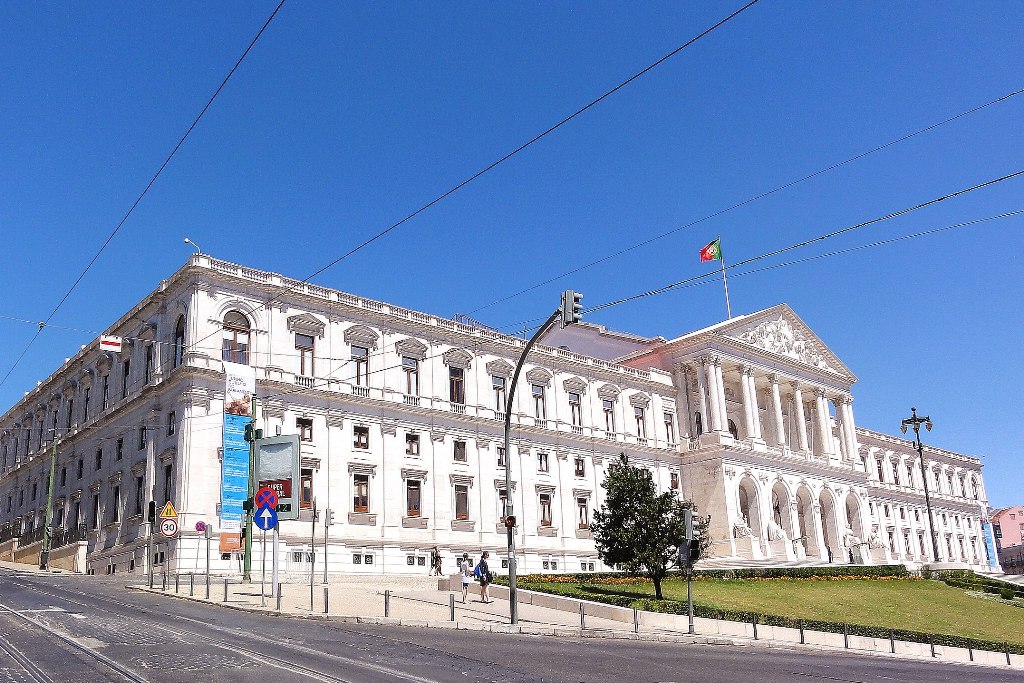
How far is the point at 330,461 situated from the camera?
4738 cm

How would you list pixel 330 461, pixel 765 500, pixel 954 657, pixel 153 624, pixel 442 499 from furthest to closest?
pixel 765 500 → pixel 442 499 → pixel 330 461 → pixel 954 657 → pixel 153 624

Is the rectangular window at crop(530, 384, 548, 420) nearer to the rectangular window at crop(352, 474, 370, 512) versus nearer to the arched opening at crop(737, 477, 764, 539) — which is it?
the rectangular window at crop(352, 474, 370, 512)

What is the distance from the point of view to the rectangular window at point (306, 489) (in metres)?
45.5

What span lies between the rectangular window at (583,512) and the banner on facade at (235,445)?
25276 millimetres

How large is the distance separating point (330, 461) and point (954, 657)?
30.5m

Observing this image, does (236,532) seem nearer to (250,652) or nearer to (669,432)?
(250,652)

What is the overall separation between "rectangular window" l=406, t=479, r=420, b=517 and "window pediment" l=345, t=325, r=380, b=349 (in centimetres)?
813

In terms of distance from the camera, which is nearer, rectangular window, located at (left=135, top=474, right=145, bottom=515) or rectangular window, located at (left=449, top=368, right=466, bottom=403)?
rectangular window, located at (left=135, top=474, right=145, bottom=515)

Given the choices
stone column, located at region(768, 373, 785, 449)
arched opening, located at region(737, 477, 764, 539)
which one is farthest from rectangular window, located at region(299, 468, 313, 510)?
stone column, located at region(768, 373, 785, 449)

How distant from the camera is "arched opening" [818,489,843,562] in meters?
74.5

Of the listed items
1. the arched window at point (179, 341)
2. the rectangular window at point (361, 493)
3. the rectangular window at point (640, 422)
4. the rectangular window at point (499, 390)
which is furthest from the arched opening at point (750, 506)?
the arched window at point (179, 341)

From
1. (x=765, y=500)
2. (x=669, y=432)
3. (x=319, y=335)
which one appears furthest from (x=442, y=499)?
(x=765, y=500)

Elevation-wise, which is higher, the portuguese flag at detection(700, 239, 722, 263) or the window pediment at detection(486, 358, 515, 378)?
the portuguese flag at detection(700, 239, 722, 263)

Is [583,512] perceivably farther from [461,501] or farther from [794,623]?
[794,623]
